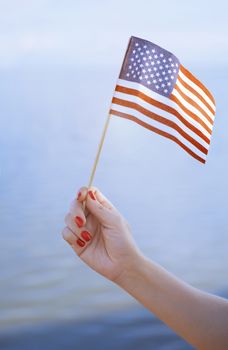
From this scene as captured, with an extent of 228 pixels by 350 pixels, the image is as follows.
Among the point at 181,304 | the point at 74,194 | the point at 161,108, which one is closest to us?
the point at 181,304

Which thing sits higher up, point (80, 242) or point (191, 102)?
point (191, 102)

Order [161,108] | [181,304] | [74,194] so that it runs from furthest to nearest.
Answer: [74,194] < [161,108] < [181,304]

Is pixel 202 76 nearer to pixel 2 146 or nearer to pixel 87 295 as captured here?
pixel 2 146

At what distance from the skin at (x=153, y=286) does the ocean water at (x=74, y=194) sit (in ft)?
6.32

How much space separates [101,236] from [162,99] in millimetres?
297

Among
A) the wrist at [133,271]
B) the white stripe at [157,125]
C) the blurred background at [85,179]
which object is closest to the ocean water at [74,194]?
the blurred background at [85,179]

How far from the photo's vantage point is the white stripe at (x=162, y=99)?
1.29m

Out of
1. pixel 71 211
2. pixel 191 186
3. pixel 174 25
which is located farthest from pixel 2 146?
pixel 71 211

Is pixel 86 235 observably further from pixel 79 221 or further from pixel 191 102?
pixel 191 102

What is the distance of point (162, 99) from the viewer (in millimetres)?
1350

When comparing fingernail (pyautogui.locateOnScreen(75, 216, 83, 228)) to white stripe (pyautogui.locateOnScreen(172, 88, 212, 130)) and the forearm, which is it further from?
white stripe (pyautogui.locateOnScreen(172, 88, 212, 130))

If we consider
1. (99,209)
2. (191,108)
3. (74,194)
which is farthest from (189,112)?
(74,194)

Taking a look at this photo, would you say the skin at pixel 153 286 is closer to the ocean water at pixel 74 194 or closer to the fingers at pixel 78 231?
the fingers at pixel 78 231

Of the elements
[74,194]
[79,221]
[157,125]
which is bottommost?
[79,221]
